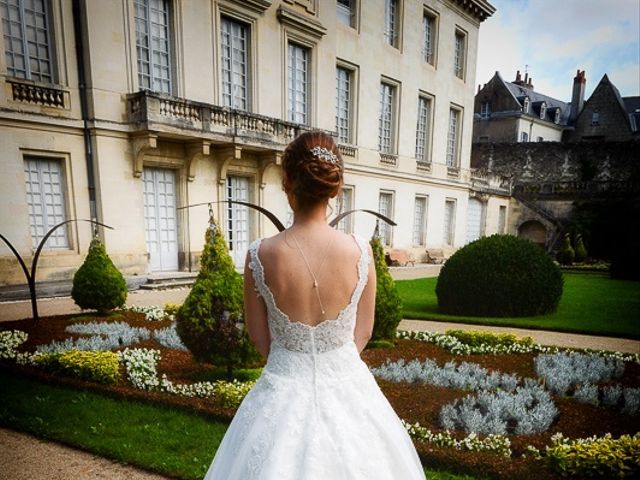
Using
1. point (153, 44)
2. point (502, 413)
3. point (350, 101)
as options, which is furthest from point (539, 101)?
point (502, 413)

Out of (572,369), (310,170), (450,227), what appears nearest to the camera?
(310,170)

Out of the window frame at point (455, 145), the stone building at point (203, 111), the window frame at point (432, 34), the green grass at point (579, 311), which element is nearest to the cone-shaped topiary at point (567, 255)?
the green grass at point (579, 311)

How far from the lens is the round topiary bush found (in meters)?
7.34

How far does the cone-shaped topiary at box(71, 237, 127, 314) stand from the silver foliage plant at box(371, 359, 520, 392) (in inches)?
184

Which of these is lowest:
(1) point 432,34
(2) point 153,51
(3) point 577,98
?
(2) point 153,51

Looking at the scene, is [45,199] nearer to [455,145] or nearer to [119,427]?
[119,427]

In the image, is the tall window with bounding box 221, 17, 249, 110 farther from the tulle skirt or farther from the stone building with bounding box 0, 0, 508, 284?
the tulle skirt

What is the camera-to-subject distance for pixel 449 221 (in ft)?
60.8

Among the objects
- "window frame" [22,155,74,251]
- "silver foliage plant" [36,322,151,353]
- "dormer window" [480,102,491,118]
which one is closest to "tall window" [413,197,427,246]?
"silver foliage plant" [36,322,151,353]

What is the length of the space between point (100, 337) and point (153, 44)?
24.8 ft

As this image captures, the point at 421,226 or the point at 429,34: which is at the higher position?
the point at 429,34

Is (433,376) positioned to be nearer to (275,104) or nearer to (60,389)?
(60,389)

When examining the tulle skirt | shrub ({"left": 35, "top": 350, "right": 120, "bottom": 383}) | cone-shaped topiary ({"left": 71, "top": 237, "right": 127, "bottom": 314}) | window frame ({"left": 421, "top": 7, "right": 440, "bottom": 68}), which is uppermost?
window frame ({"left": 421, "top": 7, "right": 440, "bottom": 68})

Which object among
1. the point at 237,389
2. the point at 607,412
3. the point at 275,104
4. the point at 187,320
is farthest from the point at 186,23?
the point at 607,412
